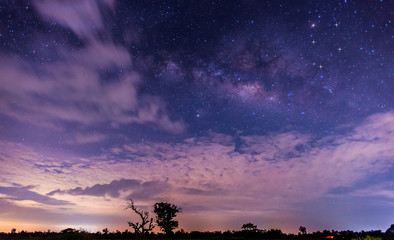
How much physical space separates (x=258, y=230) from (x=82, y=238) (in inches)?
4566

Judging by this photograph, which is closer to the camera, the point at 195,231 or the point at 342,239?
the point at 342,239

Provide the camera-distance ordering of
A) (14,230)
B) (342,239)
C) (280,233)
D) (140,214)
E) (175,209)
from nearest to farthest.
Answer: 1. (342,239)
2. (140,214)
3. (175,209)
4. (280,233)
5. (14,230)

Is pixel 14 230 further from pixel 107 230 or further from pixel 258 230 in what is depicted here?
pixel 258 230

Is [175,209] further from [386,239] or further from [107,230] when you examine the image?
[107,230]

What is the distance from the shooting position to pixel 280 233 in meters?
124

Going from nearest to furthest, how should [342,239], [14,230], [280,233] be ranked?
1. [342,239]
2. [280,233]
3. [14,230]

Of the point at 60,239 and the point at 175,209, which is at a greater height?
the point at 175,209

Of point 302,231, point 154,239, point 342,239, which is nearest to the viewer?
point 342,239

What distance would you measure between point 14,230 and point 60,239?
17865 centimetres

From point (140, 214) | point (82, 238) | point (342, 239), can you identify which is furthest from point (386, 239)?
point (82, 238)

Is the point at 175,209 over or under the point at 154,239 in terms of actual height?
over

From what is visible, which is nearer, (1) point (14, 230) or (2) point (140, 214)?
(2) point (140, 214)

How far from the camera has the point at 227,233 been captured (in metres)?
144

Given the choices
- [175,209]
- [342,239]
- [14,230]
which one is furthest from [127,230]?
[342,239]
